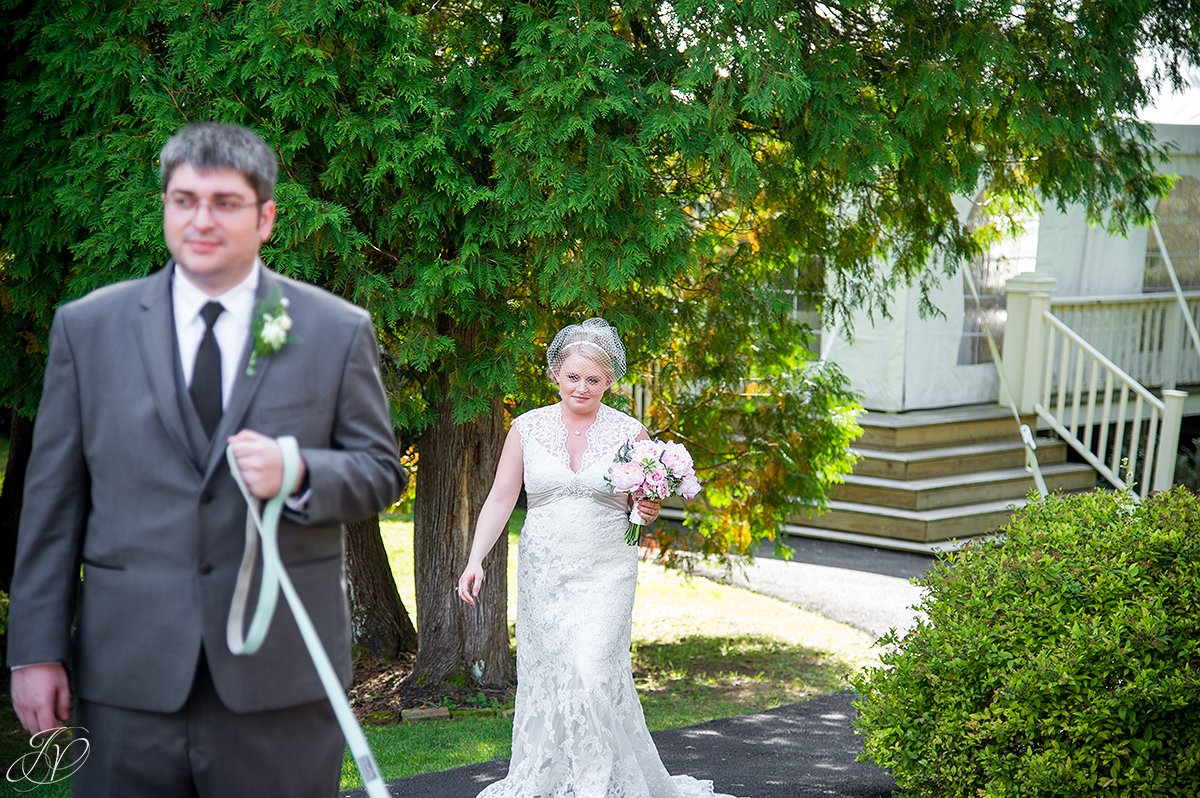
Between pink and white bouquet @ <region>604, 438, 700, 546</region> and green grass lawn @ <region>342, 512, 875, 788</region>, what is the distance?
1.54 m

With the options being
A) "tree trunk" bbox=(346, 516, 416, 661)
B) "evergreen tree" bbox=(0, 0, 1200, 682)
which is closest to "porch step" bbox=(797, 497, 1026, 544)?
"tree trunk" bbox=(346, 516, 416, 661)

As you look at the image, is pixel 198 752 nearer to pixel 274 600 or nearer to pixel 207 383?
pixel 274 600

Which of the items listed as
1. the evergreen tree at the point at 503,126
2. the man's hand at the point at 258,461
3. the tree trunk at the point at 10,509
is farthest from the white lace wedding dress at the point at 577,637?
the tree trunk at the point at 10,509

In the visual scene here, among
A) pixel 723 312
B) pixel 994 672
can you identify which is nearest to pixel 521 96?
pixel 723 312

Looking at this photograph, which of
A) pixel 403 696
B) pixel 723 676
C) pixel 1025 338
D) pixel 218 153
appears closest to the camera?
pixel 218 153

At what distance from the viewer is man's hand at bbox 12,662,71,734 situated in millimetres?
2875

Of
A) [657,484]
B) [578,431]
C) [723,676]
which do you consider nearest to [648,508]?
[657,484]

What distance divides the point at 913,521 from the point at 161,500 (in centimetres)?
1101

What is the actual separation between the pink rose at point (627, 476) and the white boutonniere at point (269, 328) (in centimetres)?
314

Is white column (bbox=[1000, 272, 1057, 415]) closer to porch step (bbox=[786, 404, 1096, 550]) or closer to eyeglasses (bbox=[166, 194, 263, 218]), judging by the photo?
porch step (bbox=[786, 404, 1096, 550])

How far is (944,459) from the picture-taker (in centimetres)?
1357

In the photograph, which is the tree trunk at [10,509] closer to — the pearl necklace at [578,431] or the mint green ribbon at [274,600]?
the pearl necklace at [578,431]

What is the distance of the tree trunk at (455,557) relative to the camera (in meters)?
8.30

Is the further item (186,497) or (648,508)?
(648,508)
